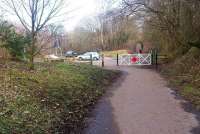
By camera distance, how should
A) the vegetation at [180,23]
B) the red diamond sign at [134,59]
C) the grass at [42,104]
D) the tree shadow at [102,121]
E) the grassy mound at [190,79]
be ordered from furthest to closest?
the red diamond sign at [134,59] < the vegetation at [180,23] < the grassy mound at [190,79] < the tree shadow at [102,121] < the grass at [42,104]

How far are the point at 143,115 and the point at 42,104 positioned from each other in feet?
9.57

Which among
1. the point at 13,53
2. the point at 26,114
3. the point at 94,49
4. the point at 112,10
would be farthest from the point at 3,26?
the point at 94,49

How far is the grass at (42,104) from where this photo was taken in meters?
7.10

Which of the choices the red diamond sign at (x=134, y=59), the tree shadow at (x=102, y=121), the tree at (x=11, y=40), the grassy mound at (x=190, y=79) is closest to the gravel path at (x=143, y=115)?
the tree shadow at (x=102, y=121)

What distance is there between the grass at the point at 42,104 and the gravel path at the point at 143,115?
0.54 m

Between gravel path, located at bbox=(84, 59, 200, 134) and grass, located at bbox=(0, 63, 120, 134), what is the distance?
0.54 meters

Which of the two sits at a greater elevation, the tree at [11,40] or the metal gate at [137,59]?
the tree at [11,40]

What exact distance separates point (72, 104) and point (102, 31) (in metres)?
58.3

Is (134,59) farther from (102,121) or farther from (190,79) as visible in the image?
(102,121)

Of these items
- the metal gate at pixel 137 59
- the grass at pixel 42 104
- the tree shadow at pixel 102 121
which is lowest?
the tree shadow at pixel 102 121

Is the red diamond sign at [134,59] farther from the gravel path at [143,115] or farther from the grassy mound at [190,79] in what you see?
the gravel path at [143,115]

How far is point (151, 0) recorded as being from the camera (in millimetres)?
22953

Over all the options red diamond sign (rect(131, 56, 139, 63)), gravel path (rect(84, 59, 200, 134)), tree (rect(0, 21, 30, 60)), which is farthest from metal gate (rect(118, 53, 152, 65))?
gravel path (rect(84, 59, 200, 134))

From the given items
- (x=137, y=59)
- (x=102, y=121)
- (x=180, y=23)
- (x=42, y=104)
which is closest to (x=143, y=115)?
(x=102, y=121)
